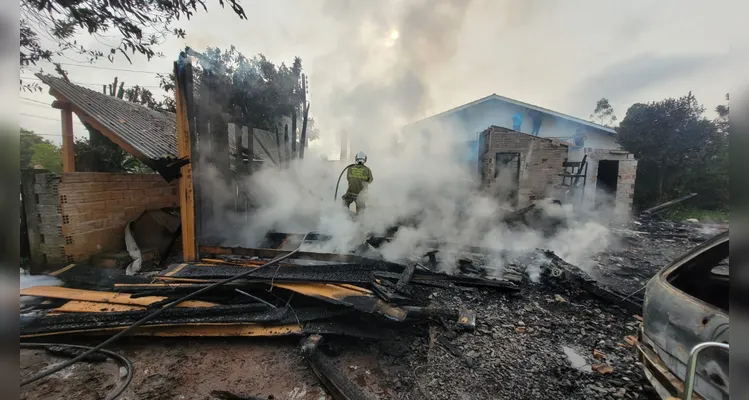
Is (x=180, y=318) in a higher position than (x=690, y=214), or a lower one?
lower

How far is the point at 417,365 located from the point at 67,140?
1031cm

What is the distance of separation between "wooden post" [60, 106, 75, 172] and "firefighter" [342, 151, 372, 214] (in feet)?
Result: 24.6

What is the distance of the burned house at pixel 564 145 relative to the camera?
1128 cm

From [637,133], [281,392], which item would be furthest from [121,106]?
[637,133]

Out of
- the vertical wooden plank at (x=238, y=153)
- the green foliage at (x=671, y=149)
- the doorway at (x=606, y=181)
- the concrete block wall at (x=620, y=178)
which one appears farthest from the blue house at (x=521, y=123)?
the vertical wooden plank at (x=238, y=153)

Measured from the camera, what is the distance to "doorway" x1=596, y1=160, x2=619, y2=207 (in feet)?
41.6

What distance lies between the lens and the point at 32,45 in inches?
65.0

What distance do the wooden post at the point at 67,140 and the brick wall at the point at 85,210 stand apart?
2.68 metres

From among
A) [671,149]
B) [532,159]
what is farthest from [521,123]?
[671,149]

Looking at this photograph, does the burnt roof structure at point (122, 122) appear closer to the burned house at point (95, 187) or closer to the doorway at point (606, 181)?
the burned house at point (95, 187)

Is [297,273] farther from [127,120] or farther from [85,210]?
[127,120]

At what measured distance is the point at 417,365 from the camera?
10.1ft

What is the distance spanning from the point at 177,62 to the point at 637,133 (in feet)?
58.6

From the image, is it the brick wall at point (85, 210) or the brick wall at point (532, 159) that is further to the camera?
the brick wall at point (532, 159)
